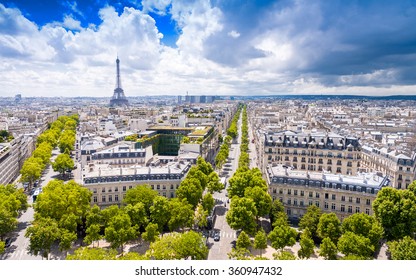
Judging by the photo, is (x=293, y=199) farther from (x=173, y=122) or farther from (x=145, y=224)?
(x=173, y=122)

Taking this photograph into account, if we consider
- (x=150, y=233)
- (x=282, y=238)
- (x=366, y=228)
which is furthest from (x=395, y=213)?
(x=150, y=233)

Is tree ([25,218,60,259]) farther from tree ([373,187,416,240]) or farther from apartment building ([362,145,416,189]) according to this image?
apartment building ([362,145,416,189])

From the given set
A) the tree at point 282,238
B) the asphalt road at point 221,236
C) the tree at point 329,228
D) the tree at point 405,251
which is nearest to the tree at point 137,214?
the asphalt road at point 221,236

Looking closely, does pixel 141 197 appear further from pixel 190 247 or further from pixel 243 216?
pixel 190 247

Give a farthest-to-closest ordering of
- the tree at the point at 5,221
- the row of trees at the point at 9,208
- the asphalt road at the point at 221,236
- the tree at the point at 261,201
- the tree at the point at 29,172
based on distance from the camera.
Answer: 1. the tree at the point at 29,172
2. the tree at the point at 261,201
3. the row of trees at the point at 9,208
4. the tree at the point at 5,221
5. the asphalt road at the point at 221,236

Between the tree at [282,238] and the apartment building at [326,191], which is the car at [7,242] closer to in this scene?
the tree at [282,238]

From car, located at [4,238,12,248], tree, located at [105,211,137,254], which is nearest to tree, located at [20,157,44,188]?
car, located at [4,238,12,248]
